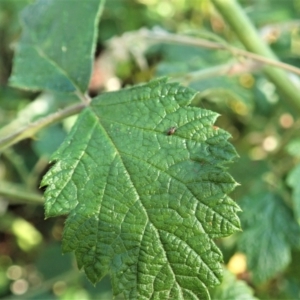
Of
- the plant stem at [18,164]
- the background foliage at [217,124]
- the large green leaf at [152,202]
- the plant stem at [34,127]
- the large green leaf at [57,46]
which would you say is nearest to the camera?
the large green leaf at [152,202]

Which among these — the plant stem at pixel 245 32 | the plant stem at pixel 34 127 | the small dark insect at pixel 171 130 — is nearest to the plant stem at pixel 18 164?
the plant stem at pixel 34 127

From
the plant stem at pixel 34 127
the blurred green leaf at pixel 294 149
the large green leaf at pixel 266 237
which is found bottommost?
the large green leaf at pixel 266 237

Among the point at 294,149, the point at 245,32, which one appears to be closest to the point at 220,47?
the point at 245,32

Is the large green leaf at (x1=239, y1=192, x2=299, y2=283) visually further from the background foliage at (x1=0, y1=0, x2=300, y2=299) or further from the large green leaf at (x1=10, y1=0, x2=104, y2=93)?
the large green leaf at (x1=10, y1=0, x2=104, y2=93)

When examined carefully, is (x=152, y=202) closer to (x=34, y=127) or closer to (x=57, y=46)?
(x=34, y=127)

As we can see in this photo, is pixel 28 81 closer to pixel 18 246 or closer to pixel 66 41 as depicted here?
pixel 66 41

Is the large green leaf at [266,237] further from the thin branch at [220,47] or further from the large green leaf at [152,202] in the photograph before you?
the large green leaf at [152,202]

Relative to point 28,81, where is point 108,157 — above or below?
below

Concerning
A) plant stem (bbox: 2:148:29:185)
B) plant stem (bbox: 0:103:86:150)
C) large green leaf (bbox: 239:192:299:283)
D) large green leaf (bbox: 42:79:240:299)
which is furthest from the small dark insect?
plant stem (bbox: 2:148:29:185)

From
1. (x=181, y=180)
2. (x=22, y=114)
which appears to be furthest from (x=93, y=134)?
(x=22, y=114)
